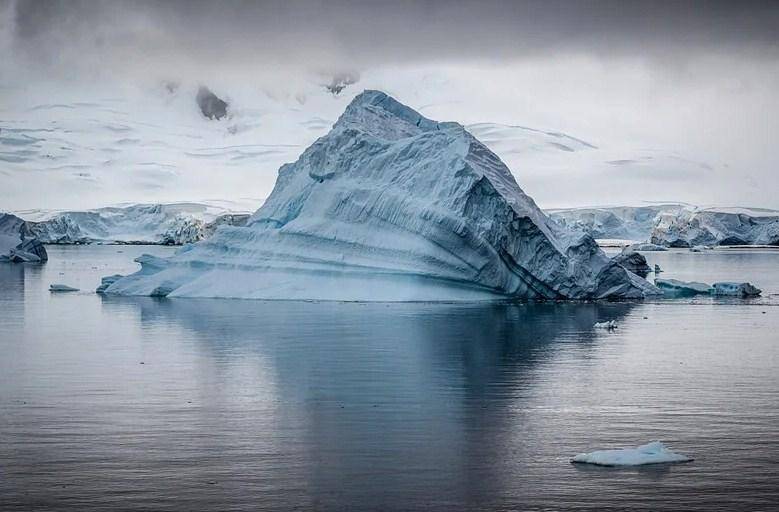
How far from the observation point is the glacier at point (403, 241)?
90.6 ft

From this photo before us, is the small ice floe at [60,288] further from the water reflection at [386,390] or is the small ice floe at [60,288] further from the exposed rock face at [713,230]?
the exposed rock face at [713,230]

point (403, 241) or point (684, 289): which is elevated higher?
point (403, 241)

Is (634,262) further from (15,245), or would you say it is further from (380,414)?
(15,245)

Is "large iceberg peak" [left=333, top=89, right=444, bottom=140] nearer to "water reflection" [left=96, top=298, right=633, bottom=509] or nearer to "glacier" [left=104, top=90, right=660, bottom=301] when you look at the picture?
"glacier" [left=104, top=90, right=660, bottom=301]

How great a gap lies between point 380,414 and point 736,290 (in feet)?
74.0

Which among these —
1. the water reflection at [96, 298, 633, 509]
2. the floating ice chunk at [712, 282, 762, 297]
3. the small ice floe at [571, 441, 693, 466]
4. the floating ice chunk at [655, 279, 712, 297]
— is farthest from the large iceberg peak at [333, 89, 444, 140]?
the small ice floe at [571, 441, 693, 466]

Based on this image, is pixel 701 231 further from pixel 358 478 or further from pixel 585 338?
pixel 358 478

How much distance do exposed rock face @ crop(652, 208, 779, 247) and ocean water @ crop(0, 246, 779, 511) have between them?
60931 millimetres

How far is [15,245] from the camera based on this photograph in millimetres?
58812

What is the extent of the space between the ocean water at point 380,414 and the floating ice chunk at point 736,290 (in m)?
9.47

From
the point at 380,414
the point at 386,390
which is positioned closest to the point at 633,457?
the point at 380,414

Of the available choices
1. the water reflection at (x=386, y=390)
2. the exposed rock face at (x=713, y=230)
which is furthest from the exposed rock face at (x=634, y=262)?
the exposed rock face at (x=713, y=230)

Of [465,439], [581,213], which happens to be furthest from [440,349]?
[581,213]

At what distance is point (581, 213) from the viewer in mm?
93688
